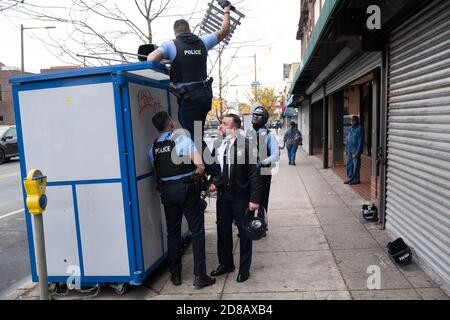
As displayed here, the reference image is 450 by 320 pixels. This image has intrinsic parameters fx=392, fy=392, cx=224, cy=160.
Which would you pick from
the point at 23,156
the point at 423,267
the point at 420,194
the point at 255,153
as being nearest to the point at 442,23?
the point at 420,194

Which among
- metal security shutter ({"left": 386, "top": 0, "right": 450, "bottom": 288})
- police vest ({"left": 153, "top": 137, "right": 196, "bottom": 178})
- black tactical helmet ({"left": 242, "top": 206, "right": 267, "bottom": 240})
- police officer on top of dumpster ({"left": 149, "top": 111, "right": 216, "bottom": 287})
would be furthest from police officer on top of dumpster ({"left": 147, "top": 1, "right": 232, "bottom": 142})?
metal security shutter ({"left": 386, "top": 0, "right": 450, "bottom": 288})

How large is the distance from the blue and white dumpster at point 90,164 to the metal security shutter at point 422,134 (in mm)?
3018

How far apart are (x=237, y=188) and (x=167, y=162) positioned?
855 millimetres

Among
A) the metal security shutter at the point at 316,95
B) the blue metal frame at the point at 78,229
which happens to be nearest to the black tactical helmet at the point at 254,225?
the blue metal frame at the point at 78,229

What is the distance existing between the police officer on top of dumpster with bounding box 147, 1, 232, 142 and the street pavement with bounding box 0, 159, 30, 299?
3.13 metres

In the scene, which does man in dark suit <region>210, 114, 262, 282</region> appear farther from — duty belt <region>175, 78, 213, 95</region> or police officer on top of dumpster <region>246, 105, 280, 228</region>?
police officer on top of dumpster <region>246, 105, 280, 228</region>

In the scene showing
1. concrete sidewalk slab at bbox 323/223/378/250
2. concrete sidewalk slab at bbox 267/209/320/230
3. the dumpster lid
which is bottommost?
concrete sidewalk slab at bbox 267/209/320/230

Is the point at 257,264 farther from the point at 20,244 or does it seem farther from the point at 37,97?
the point at 20,244

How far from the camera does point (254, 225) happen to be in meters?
4.38

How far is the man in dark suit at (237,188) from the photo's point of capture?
176 inches

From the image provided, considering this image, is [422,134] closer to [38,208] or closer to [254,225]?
[254,225]

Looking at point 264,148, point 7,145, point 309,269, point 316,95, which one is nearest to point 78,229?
point 309,269

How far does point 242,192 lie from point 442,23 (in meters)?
2.80

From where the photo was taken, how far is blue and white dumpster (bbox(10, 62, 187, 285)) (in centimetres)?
410
